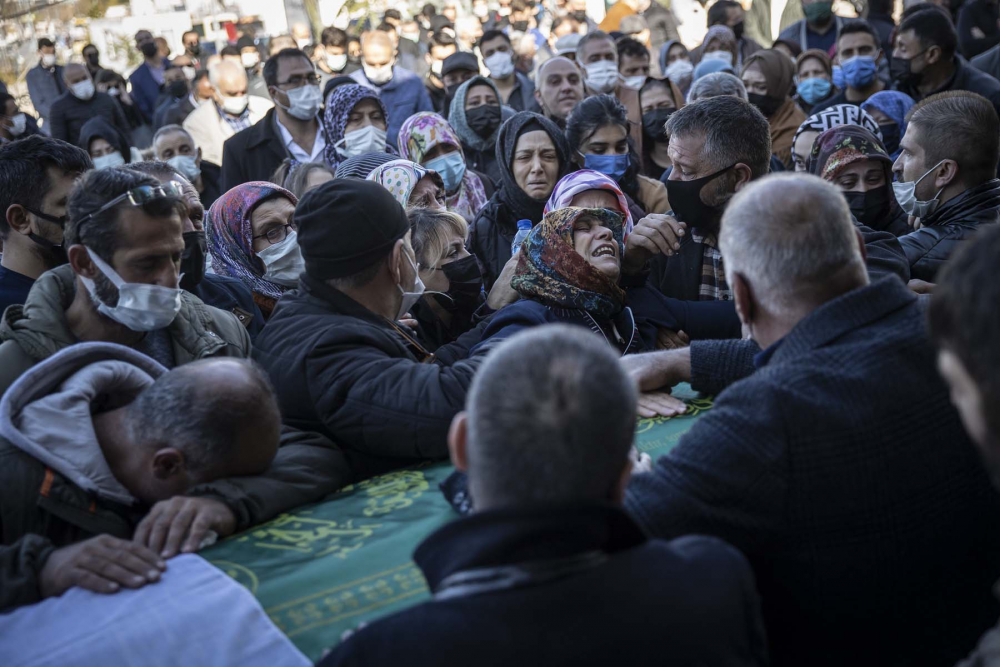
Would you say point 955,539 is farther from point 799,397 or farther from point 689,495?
point 689,495

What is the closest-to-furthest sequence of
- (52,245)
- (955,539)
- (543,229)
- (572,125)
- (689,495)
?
(689,495), (955,539), (543,229), (52,245), (572,125)

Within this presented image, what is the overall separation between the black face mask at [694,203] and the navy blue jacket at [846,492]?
1919mm

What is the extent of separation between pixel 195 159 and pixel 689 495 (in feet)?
22.7

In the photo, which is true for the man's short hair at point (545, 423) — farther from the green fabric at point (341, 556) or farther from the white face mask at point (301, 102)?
the white face mask at point (301, 102)

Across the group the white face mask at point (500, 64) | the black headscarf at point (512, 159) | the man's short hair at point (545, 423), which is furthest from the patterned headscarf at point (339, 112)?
the man's short hair at point (545, 423)

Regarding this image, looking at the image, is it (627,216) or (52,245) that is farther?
(627,216)

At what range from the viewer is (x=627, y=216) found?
4.53 meters

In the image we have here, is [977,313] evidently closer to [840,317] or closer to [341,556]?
[840,317]

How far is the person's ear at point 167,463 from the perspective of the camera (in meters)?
2.42

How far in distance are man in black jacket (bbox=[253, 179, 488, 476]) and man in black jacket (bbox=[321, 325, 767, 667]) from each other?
3.81ft

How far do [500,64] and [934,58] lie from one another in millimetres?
4432

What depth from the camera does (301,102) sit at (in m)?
7.59

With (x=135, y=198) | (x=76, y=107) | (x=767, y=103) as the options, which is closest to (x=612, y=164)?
(x=767, y=103)

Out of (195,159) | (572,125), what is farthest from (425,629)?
(195,159)
